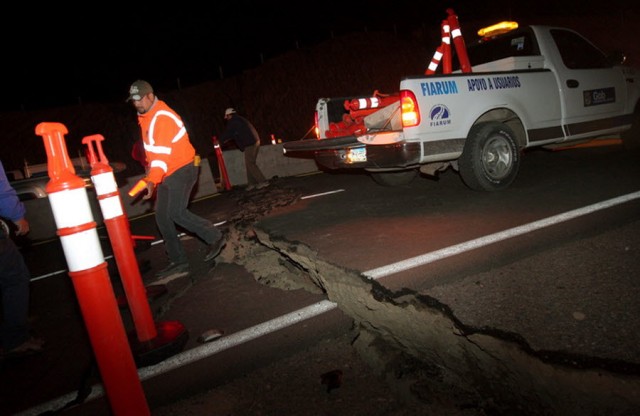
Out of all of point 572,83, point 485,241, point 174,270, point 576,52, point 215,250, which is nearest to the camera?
point 485,241

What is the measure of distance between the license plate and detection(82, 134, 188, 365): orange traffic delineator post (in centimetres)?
324

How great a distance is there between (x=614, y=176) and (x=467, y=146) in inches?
85.6

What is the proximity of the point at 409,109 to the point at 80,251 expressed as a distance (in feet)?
12.6

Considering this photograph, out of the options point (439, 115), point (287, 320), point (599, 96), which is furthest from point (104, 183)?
point (599, 96)

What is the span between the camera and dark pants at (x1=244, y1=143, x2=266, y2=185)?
9336mm

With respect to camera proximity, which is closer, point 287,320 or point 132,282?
point 132,282

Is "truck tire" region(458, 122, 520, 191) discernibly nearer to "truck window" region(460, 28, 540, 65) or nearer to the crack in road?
"truck window" region(460, 28, 540, 65)

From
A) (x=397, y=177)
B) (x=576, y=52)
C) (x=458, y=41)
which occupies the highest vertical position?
(x=458, y=41)

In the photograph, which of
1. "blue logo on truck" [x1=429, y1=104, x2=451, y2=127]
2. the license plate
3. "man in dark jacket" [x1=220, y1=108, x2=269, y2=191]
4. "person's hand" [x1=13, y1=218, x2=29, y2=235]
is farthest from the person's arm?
"man in dark jacket" [x1=220, y1=108, x2=269, y2=191]

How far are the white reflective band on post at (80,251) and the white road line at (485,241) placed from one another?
6.83 feet

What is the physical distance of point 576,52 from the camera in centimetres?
624

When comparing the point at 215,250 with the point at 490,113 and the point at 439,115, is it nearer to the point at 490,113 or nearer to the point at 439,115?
the point at 439,115

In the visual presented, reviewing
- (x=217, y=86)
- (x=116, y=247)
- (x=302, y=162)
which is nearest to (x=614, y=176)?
(x=116, y=247)

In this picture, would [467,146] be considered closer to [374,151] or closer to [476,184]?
[476,184]
